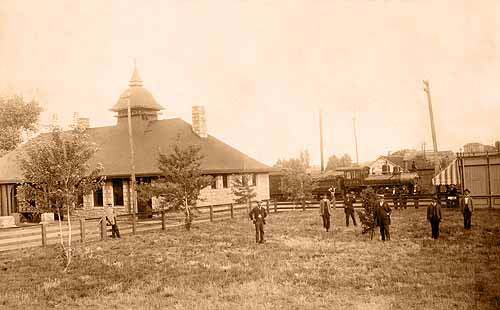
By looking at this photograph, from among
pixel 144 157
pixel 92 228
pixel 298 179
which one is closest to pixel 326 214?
pixel 92 228

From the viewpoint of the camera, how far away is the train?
130 feet

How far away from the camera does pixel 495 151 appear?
25.9 m

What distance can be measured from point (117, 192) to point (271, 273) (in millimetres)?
20407

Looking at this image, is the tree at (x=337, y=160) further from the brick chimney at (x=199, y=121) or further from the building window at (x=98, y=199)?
the building window at (x=98, y=199)

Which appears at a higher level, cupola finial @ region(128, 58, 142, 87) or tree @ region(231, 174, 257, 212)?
cupola finial @ region(128, 58, 142, 87)

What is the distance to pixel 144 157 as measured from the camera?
3053cm

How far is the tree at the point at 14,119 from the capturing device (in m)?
46.7

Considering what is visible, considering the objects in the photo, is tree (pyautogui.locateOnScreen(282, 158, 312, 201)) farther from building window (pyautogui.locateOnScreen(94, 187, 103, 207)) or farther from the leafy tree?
the leafy tree

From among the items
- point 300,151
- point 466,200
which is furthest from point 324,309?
point 300,151

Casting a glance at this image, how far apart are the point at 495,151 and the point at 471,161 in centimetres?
136

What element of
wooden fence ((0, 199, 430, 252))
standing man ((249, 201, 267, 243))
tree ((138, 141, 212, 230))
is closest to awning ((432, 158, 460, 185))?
wooden fence ((0, 199, 430, 252))

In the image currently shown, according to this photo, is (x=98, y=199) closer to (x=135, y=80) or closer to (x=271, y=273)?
(x=135, y=80)

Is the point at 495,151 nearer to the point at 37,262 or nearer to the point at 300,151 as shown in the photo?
the point at 300,151

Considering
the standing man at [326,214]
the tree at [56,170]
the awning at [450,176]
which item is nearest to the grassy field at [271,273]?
the standing man at [326,214]
